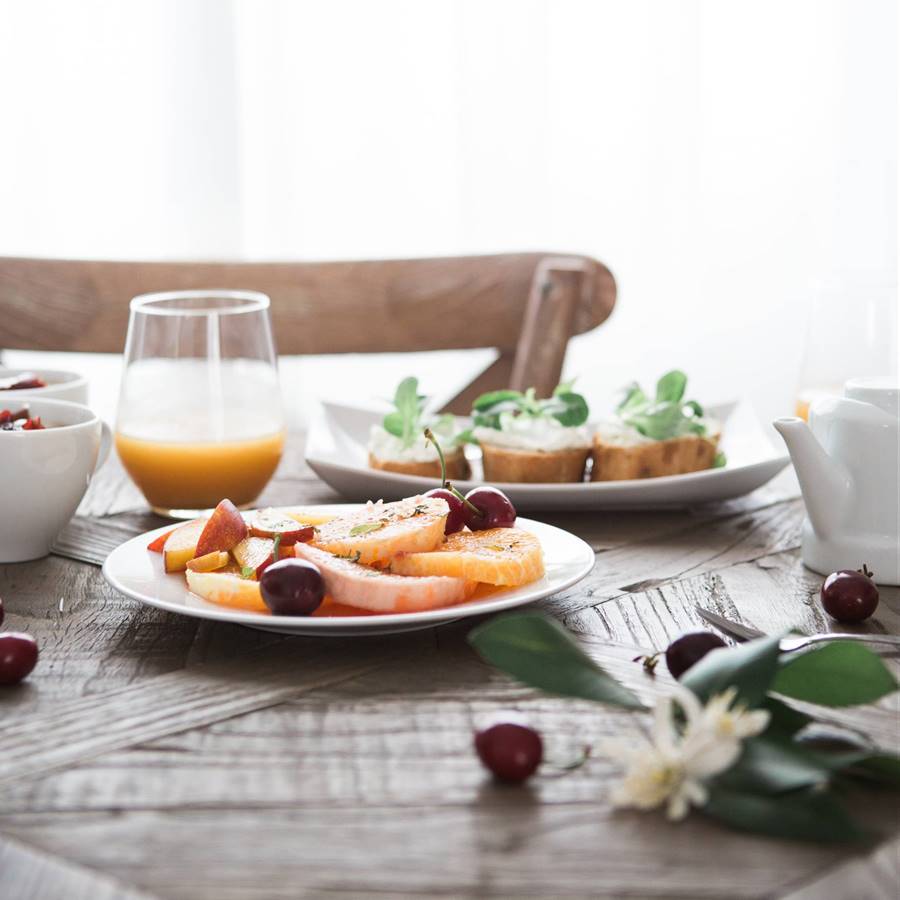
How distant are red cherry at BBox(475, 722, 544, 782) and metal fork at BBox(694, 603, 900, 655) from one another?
0.28 m

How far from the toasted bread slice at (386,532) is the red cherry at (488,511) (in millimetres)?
34

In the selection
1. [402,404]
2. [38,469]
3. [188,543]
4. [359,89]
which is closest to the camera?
[188,543]

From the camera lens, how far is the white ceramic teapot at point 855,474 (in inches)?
42.0

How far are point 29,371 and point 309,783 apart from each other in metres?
0.88

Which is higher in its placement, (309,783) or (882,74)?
(882,74)

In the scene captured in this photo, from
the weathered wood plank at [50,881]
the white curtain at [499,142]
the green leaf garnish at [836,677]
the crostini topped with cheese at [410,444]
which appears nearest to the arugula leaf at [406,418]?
the crostini topped with cheese at [410,444]

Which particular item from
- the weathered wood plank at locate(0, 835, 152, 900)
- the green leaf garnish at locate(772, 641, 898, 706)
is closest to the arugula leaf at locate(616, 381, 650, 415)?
the green leaf garnish at locate(772, 641, 898, 706)

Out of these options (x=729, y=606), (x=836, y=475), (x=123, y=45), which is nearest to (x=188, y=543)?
(x=729, y=606)

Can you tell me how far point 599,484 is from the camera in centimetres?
127

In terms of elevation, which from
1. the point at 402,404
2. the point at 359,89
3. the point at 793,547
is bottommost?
the point at 793,547

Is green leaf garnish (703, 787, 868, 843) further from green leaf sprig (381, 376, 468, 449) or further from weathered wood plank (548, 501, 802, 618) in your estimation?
green leaf sprig (381, 376, 468, 449)

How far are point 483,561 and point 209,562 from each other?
0.22 meters

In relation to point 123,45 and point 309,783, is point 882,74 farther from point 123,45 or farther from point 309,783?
point 309,783

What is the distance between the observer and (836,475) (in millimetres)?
1089
